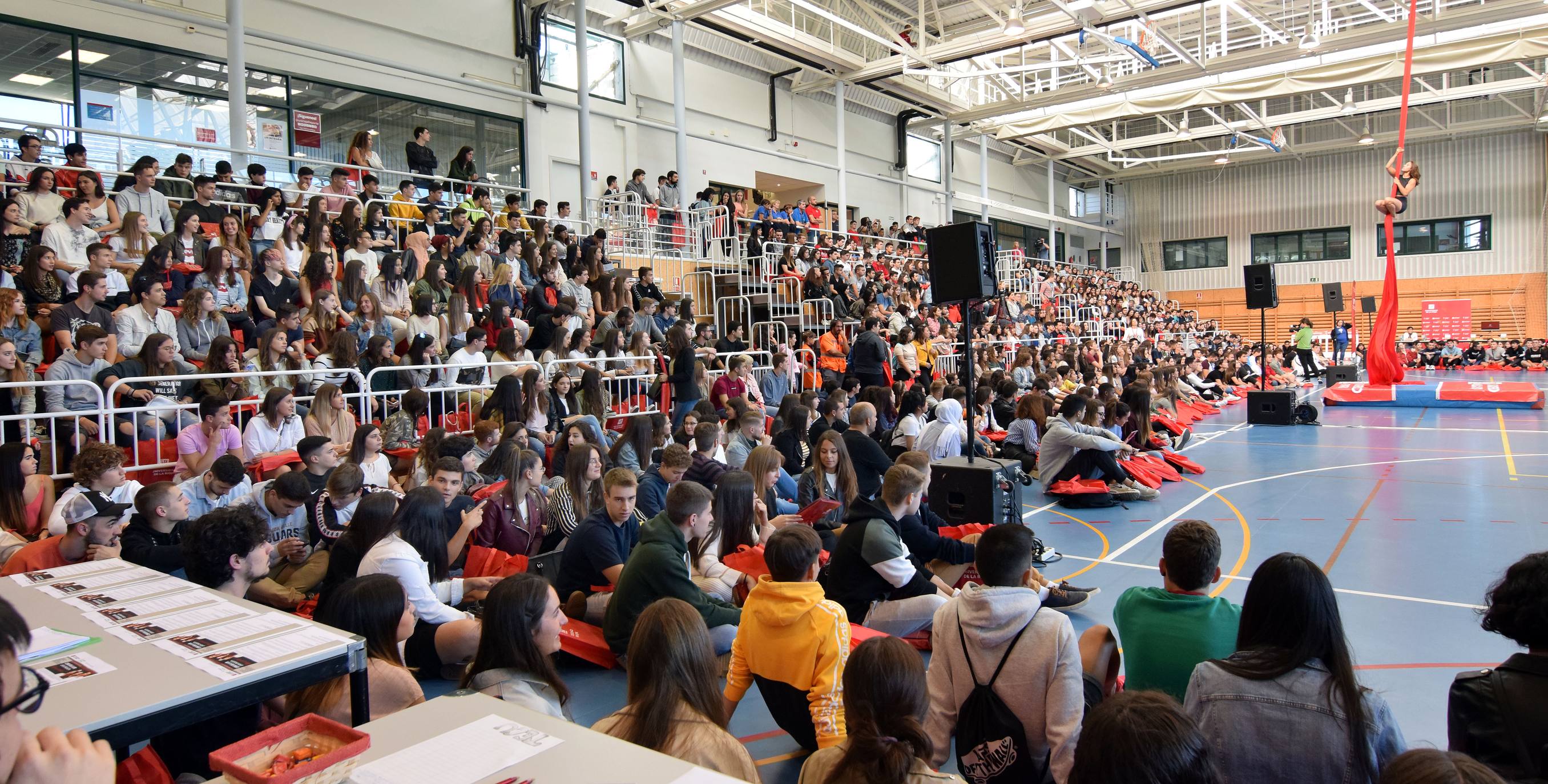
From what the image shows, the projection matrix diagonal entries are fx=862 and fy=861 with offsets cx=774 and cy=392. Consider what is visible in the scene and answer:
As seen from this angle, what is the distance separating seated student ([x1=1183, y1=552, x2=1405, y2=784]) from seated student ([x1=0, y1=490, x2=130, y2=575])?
173 inches

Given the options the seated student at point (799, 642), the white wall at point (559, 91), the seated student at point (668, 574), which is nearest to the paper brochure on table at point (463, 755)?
the seated student at point (799, 642)

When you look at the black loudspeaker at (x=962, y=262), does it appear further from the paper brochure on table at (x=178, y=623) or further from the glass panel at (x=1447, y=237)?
the glass panel at (x=1447, y=237)

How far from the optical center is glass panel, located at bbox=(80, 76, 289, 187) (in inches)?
396

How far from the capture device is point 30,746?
1406 mm

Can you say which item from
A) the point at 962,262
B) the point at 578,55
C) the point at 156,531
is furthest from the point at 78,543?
the point at 578,55

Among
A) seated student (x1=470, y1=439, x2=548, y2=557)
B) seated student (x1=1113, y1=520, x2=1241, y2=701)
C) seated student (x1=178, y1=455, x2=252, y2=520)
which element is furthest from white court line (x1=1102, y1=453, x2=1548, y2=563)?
seated student (x1=178, y1=455, x2=252, y2=520)

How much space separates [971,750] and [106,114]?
40.3ft

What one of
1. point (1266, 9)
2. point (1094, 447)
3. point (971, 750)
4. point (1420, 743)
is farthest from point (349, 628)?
point (1266, 9)

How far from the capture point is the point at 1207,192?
105 feet

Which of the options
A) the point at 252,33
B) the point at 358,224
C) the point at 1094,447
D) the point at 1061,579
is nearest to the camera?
the point at 1061,579

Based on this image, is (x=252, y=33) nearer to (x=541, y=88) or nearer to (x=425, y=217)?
(x=425, y=217)

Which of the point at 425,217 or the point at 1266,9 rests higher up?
the point at 1266,9

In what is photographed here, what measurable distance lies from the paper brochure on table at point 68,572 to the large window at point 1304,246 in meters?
33.1

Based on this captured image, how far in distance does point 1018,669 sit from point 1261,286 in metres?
13.9
